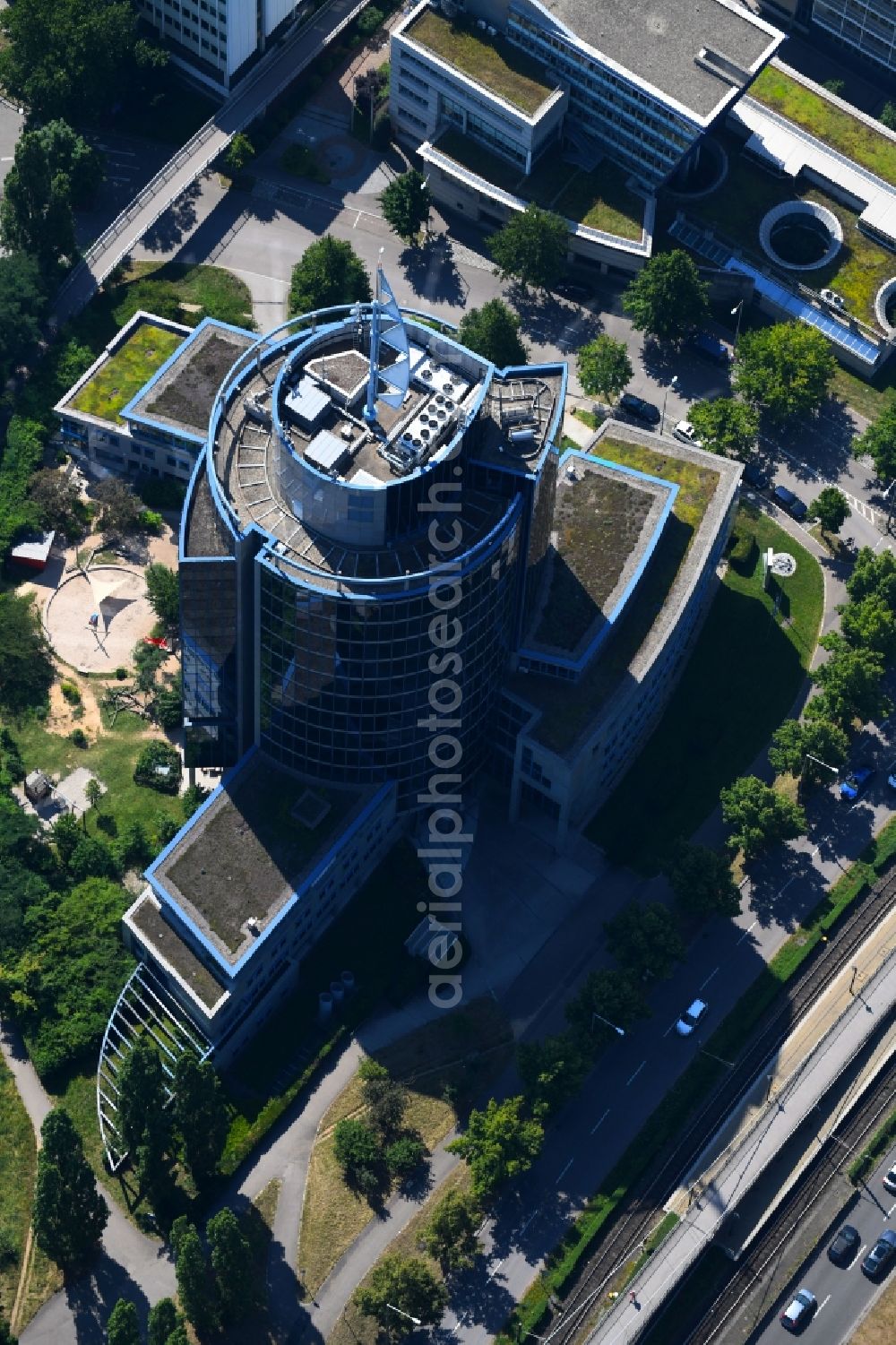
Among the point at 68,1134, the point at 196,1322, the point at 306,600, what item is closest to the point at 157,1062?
the point at 68,1134

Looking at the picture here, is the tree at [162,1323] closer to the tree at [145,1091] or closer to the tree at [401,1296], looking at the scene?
the tree at [145,1091]

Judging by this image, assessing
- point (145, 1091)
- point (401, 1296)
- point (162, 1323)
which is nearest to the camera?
point (162, 1323)

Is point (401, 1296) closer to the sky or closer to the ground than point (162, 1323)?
closer to the sky

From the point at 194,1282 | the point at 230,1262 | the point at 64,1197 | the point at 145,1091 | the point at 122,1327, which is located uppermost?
the point at 145,1091

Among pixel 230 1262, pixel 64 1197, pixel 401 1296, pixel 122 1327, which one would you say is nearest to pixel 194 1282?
pixel 230 1262

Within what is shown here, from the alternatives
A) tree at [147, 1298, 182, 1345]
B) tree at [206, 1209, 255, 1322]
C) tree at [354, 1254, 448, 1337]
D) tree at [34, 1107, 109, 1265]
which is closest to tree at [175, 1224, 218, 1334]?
tree at [206, 1209, 255, 1322]

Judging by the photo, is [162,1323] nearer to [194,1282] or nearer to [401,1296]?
[194,1282]

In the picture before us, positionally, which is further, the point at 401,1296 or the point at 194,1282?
the point at 401,1296
